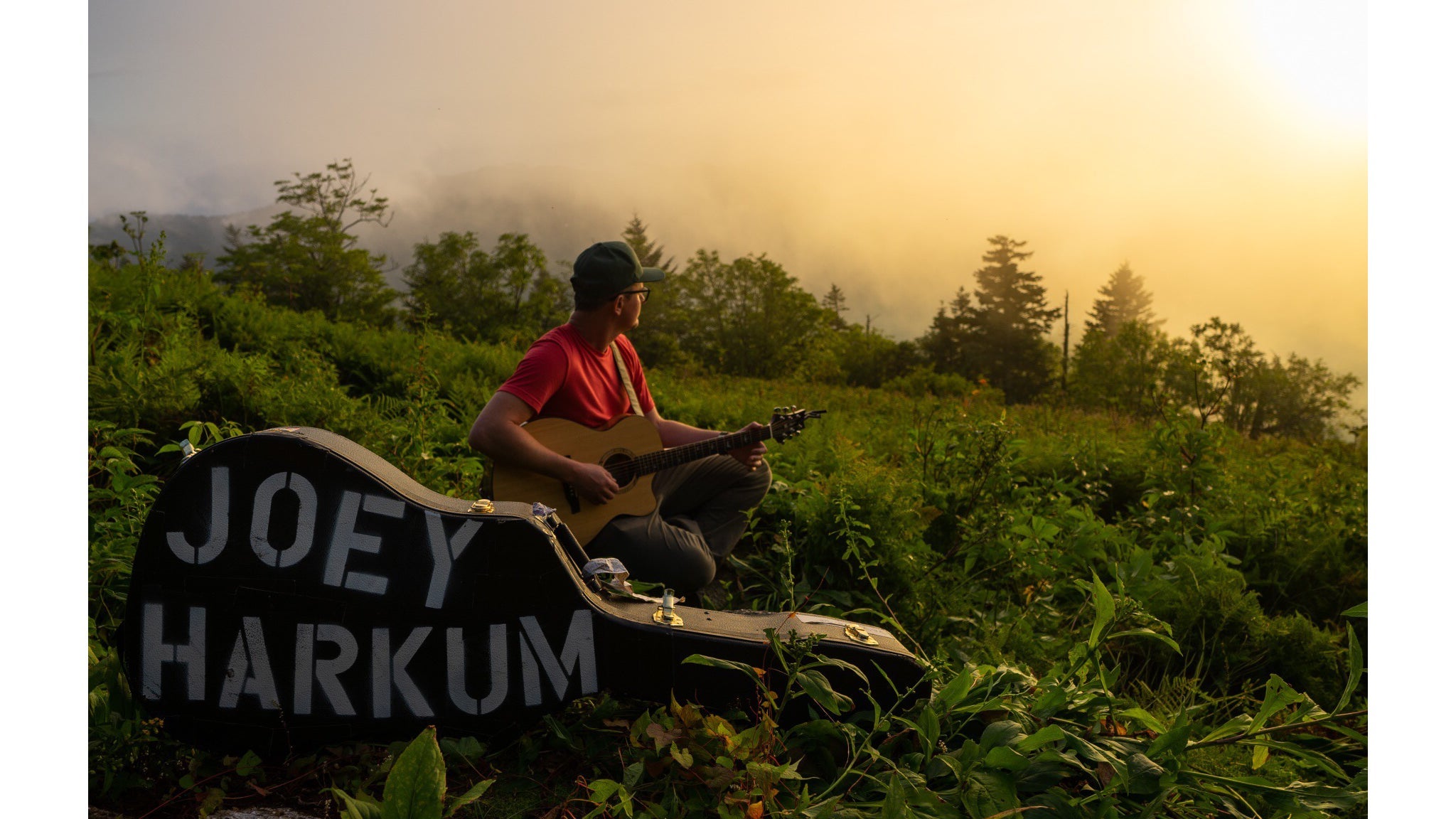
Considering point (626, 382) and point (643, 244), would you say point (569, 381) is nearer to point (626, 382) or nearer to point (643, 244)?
point (626, 382)

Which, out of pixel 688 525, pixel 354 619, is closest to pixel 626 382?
pixel 688 525

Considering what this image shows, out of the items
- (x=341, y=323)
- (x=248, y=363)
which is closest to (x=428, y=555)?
(x=248, y=363)

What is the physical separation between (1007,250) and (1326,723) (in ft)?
188

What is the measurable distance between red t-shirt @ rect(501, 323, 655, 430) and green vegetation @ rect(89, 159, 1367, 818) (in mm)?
770

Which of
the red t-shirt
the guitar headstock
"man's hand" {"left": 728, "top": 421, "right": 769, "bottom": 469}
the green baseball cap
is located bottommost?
"man's hand" {"left": 728, "top": 421, "right": 769, "bottom": 469}

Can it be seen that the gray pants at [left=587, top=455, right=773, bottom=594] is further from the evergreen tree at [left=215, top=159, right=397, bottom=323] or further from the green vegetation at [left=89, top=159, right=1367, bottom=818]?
the evergreen tree at [left=215, top=159, right=397, bottom=323]

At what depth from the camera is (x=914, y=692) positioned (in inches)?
82.0

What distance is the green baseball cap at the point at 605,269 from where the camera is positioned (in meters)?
2.97

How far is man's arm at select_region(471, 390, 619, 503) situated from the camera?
2.76 m

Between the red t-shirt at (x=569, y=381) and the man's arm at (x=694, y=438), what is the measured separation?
15cm

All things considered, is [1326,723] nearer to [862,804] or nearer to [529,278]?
[862,804]

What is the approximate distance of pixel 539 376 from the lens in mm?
2852

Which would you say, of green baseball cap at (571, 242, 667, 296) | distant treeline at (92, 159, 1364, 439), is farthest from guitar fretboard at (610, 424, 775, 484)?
distant treeline at (92, 159, 1364, 439)

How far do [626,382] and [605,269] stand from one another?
449mm
